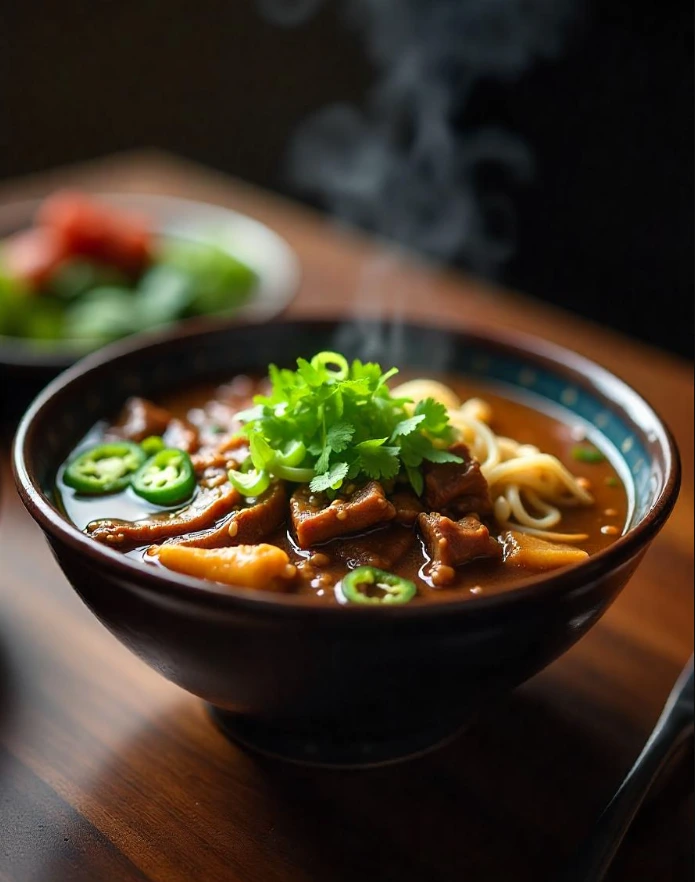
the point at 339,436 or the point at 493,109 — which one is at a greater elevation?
the point at 339,436

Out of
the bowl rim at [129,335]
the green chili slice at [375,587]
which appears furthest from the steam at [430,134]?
the green chili slice at [375,587]

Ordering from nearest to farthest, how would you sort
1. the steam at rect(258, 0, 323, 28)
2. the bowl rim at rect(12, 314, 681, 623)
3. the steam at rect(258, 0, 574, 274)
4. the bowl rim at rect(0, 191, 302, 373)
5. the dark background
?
the bowl rim at rect(12, 314, 681, 623) < the bowl rim at rect(0, 191, 302, 373) < the steam at rect(258, 0, 574, 274) < the dark background < the steam at rect(258, 0, 323, 28)

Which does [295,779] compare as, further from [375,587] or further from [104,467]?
[104,467]

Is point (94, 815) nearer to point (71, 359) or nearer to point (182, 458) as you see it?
point (182, 458)

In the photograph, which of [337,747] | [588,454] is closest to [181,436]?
[337,747]

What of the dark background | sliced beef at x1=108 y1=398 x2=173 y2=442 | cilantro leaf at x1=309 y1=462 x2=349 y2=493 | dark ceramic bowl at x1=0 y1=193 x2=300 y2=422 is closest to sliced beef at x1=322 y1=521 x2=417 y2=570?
cilantro leaf at x1=309 y1=462 x2=349 y2=493

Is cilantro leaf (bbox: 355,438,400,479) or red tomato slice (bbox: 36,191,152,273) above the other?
cilantro leaf (bbox: 355,438,400,479)

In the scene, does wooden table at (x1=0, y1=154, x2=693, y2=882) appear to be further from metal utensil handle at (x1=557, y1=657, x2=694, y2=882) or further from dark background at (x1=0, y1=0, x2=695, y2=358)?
dark background at (x1=0, y1=0, x2=695, y2=358)
